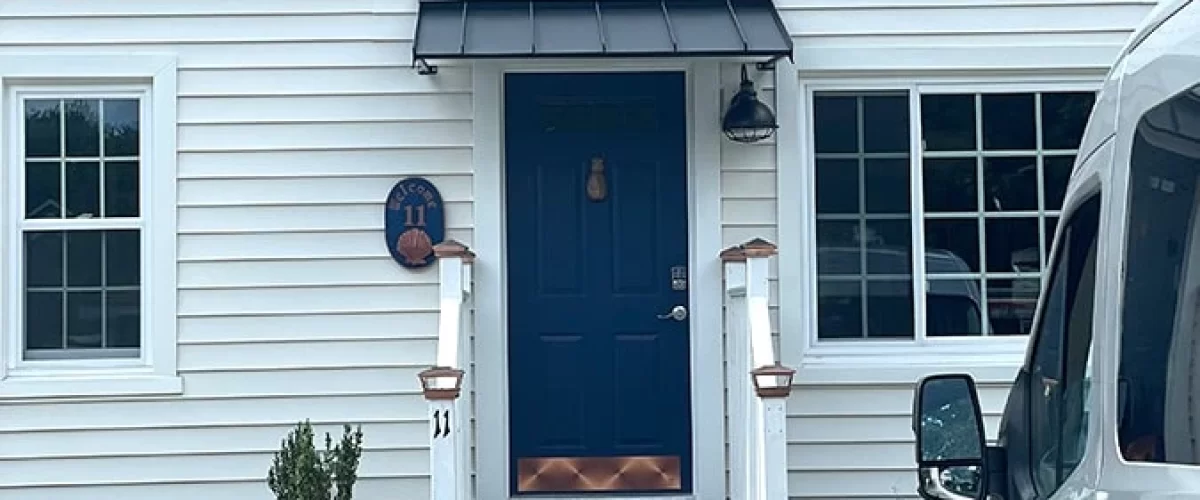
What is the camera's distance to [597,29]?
19.4 feet

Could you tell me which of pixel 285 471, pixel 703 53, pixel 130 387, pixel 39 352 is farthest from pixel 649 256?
pixel 39 352

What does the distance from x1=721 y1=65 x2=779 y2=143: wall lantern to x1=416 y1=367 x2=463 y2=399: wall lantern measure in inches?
78.7

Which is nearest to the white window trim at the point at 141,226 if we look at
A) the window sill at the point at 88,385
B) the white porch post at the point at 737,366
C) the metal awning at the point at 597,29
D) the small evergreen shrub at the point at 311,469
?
the window sill at the point at 88,385

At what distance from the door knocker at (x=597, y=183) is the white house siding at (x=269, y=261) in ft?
1.95

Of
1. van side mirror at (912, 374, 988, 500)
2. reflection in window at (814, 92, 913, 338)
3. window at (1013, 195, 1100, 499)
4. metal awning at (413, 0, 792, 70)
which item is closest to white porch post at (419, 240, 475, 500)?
metal awning at (413, 0, 792, 70)

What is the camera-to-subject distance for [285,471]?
560cm

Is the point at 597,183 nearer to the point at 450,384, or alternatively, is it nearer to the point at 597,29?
the point at 597,29

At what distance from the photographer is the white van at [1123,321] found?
2029 millimetres

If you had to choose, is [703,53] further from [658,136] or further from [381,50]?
[381,50]

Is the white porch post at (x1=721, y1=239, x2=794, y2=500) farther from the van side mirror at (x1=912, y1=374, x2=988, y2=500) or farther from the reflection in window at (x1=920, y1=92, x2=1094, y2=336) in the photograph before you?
the van side mirror at (x1=912, y1=374, x2=988, y2=500)

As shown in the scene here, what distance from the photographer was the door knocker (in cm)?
630

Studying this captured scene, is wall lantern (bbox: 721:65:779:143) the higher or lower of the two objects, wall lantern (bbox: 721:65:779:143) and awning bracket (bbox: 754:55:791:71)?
the lower

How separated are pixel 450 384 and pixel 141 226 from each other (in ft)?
7.13


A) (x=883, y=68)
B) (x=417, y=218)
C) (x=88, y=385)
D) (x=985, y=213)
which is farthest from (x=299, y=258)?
(x=985, y=213)
